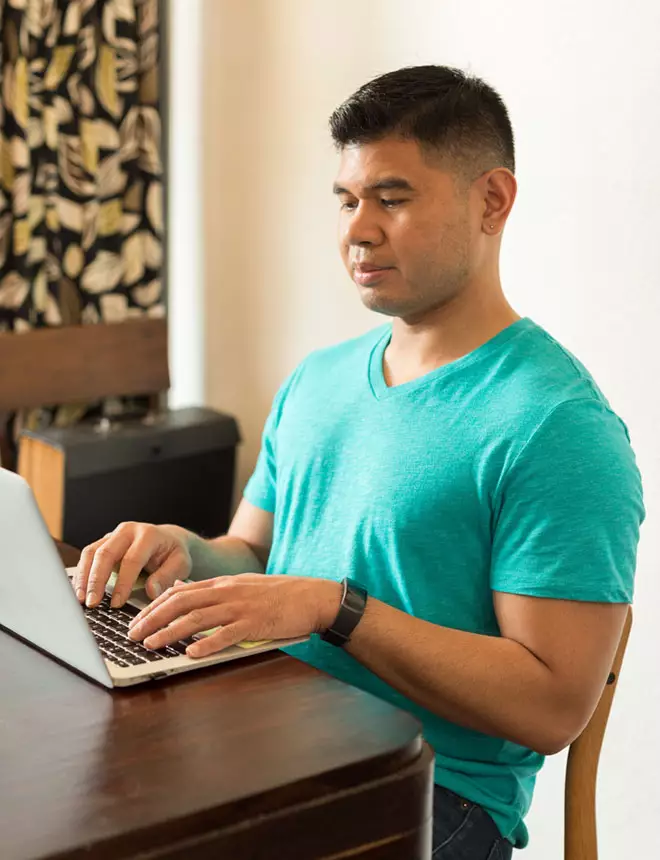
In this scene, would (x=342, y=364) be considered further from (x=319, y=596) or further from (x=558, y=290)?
(x=558, y=290)

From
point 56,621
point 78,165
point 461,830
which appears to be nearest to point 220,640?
point 56,621

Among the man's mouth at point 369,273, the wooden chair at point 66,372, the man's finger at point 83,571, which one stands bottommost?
the wooden chair at point 66,372

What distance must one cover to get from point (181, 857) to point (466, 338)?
803 millimetres

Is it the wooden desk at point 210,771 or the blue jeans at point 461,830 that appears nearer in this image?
the wooden desk at point 210,771

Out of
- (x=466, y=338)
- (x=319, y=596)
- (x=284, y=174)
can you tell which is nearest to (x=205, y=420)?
(x=284, y=174)

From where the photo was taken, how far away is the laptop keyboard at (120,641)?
44.6 inches

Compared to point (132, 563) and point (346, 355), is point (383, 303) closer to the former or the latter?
point (346, 355)

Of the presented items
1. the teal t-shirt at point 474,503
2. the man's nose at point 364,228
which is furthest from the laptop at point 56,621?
the man's nose at point 364,228

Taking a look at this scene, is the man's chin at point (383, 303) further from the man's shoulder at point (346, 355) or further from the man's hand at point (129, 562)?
the man's hand at point (129, 562)

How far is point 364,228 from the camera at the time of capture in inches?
57.7

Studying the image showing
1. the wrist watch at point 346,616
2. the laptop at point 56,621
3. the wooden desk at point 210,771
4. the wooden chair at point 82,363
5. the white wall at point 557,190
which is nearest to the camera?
the wooden desk at point 210,771

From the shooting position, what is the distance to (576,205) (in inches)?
84.7

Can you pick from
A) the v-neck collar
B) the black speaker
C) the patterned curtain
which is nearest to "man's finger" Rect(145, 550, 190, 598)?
the v-neck collar

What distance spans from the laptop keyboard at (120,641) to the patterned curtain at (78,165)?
6.36ft
